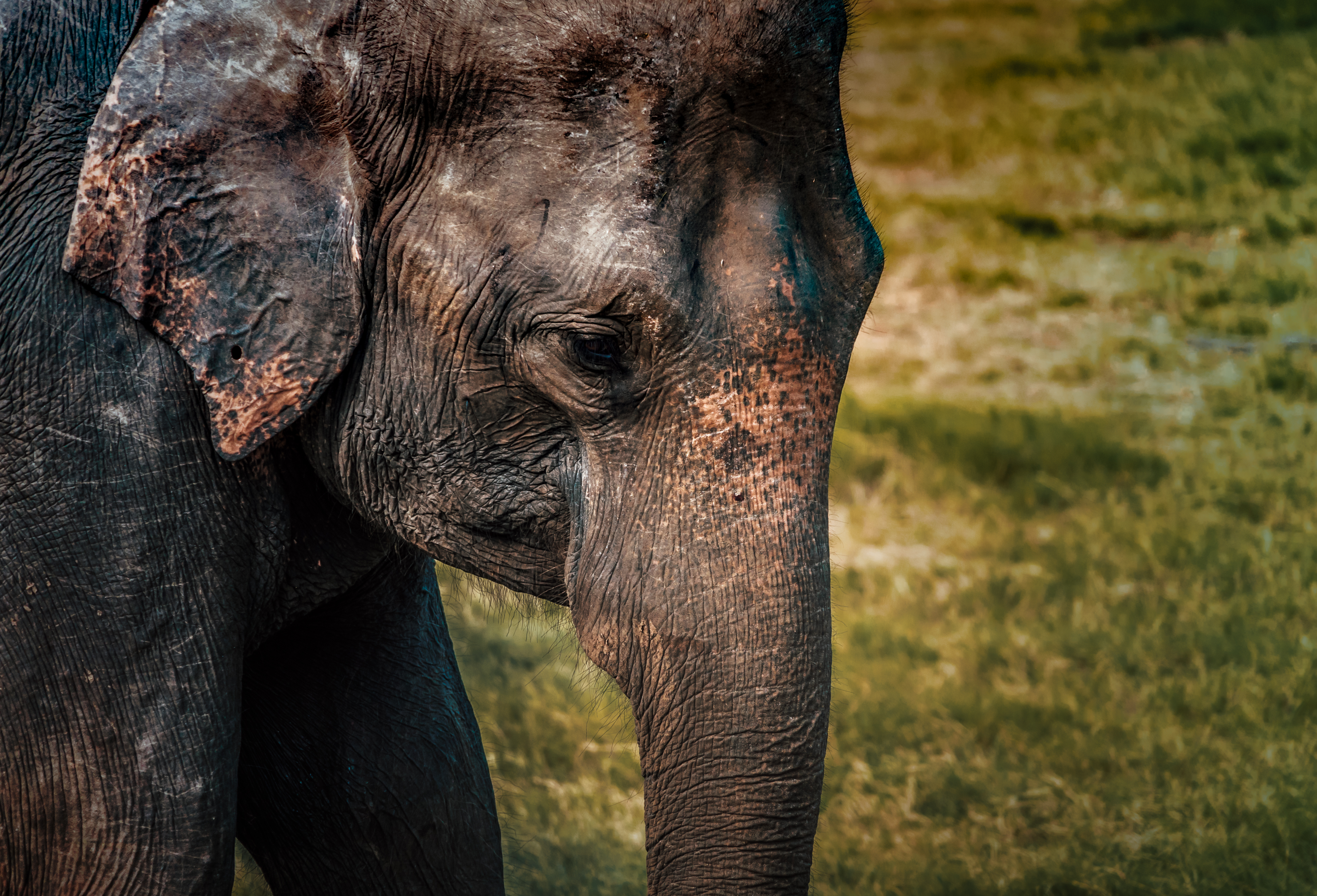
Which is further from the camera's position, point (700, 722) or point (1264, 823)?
point (1264, 823)

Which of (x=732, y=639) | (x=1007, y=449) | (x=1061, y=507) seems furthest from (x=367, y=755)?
(x=1007, y=449)

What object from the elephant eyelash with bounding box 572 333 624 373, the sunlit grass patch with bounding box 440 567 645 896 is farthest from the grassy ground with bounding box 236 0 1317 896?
the elephant eyelash with bounding box 572 333 624 373

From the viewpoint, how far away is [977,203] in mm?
9797

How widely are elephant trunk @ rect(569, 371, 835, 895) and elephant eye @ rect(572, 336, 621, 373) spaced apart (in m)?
0.13

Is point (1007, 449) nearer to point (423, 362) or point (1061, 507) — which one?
point (1061, 507)

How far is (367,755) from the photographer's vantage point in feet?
9.65

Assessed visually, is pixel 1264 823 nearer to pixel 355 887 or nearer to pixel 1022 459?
pixel 355 887

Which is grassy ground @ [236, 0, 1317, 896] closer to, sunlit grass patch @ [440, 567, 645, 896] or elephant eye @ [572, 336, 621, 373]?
sunlit grass patch @ [440, 567, 645, 896]

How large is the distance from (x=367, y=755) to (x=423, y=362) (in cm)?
107

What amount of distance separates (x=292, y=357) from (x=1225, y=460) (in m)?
5.54

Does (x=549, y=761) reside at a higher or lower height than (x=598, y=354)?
lower

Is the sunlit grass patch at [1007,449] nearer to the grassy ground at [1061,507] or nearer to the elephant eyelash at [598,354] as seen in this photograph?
the grassy ground at [1061,507]

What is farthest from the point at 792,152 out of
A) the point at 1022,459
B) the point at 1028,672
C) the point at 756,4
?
the point at 1022,459

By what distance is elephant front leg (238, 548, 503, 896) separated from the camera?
2887 millimetres
